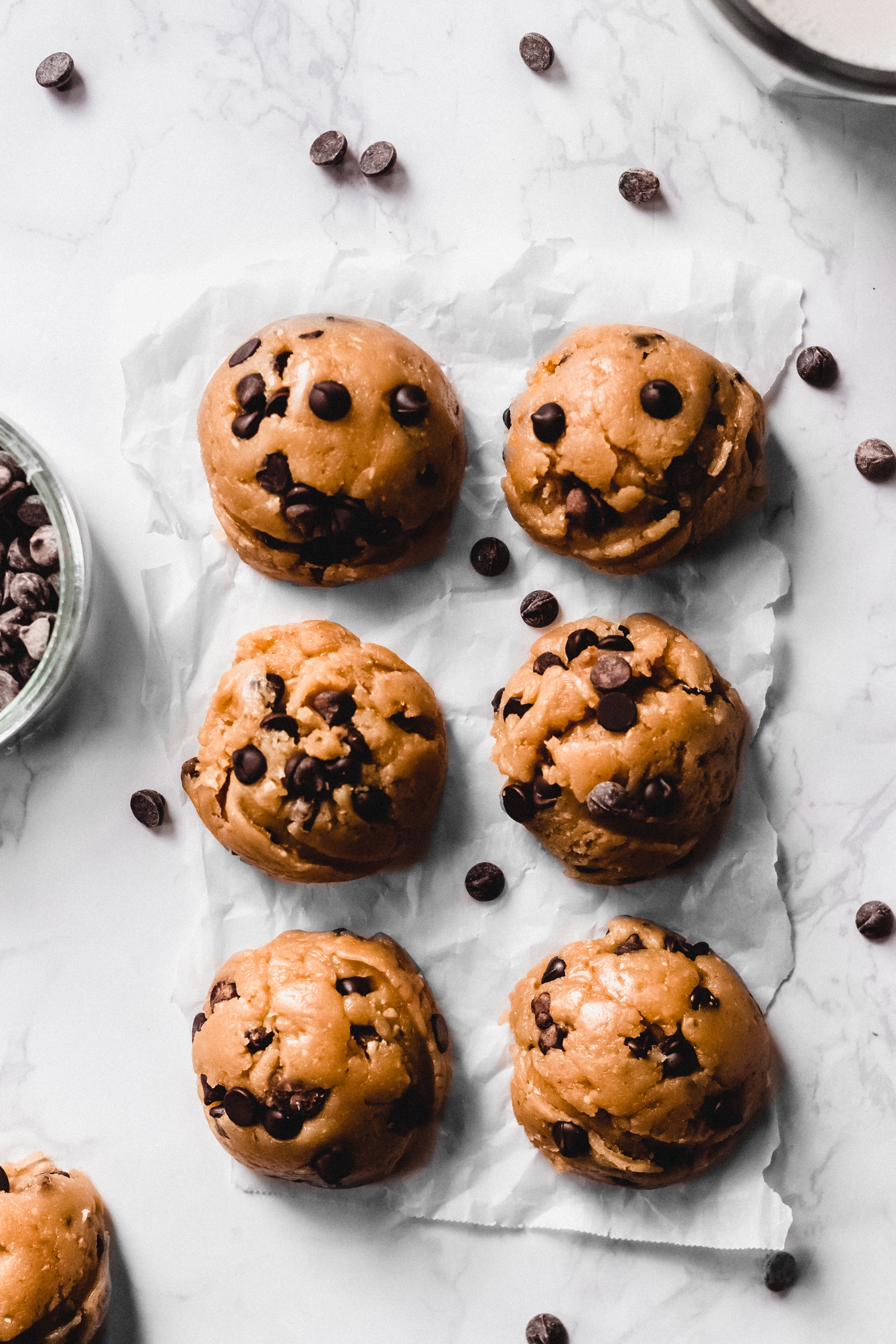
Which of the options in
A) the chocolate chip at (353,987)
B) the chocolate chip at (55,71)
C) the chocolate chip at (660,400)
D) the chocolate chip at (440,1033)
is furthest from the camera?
the chocolate chip at (55,71)

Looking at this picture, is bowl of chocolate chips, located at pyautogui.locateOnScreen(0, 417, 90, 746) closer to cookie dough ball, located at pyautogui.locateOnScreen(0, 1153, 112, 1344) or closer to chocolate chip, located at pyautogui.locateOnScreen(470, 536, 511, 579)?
chocolate chip, located at pyautogui.locateOnScreen(470, 536, 511, 579)

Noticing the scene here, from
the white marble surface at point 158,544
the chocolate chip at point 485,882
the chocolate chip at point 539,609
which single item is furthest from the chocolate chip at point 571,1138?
the chocolate chip at point 539,609

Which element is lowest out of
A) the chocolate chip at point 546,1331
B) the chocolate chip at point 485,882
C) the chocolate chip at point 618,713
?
the chocolate chip at point 546,1331

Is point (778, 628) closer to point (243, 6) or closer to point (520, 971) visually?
point (520, 971)

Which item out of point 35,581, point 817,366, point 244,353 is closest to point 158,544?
point 35,581

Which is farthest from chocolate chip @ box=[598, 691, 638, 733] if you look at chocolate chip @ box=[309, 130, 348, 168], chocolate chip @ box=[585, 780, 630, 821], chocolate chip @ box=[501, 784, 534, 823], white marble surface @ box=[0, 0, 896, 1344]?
chocolate chip @ box=[309, 130, 348, 168]

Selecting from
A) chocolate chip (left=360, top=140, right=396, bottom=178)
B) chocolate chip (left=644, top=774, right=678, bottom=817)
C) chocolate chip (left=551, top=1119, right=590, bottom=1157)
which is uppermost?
chocolate chip (left=360, top=140, right=396, bottom=178)

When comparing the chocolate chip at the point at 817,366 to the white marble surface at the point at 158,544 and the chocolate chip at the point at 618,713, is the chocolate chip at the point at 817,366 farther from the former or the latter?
the chocolate chip at the point at 618,713
